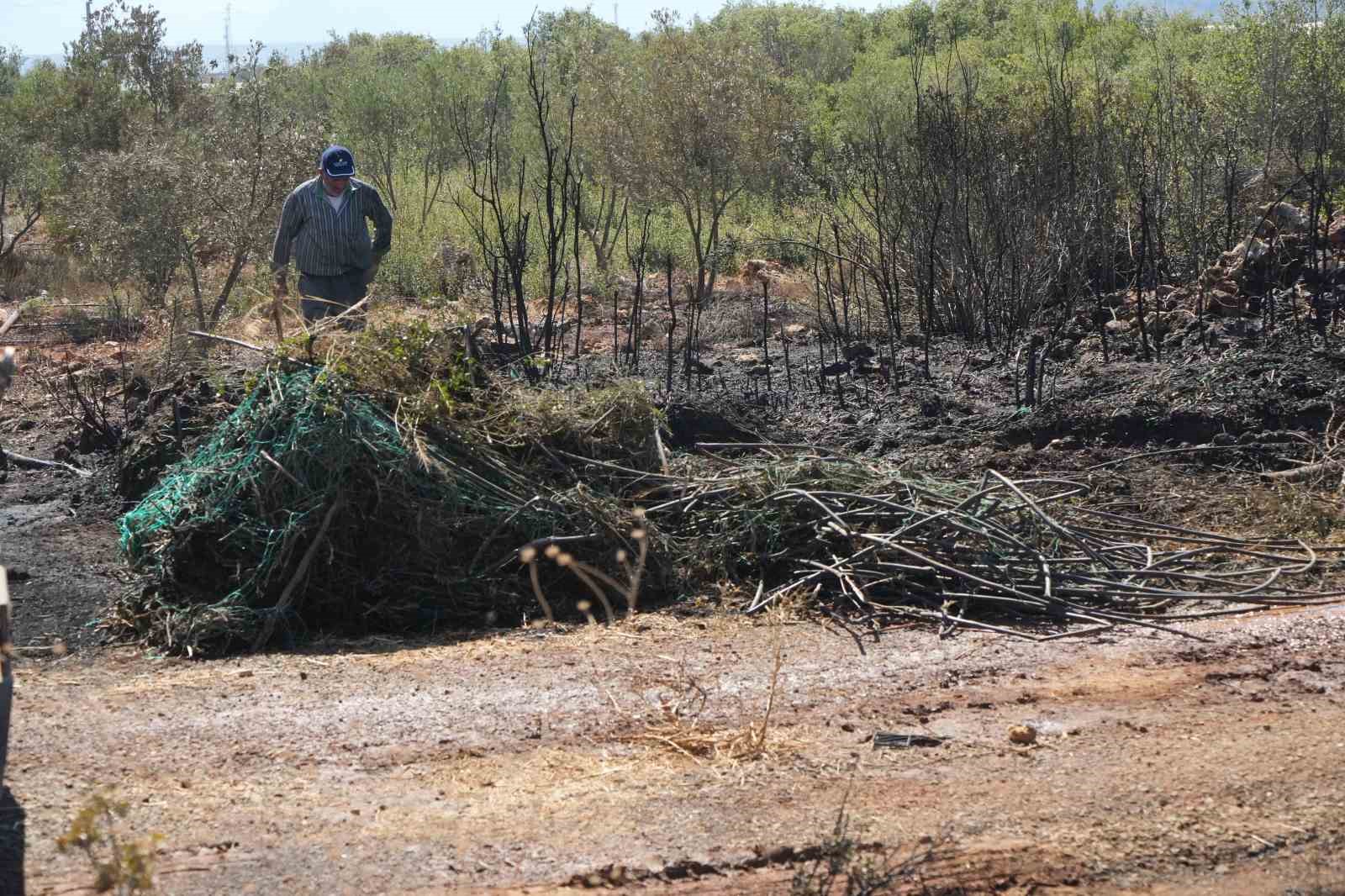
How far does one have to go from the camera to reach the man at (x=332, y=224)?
771 cm

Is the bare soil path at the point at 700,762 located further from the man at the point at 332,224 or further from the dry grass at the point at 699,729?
the man at the point at 332,224

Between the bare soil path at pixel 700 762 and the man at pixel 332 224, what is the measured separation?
3.22 m

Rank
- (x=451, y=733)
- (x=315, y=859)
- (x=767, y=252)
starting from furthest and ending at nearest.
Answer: (x=767, y=252) → (x=451, y=733) → (x=315, y=859)

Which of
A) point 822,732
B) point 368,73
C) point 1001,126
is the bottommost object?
point 822,732

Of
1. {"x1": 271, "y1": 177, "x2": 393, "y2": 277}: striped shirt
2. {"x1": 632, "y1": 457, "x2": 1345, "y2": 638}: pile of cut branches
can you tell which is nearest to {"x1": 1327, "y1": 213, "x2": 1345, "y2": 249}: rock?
{"x1": 632, "y1": 457, "x2": 1345, "y2": 638}: pile of cut branches

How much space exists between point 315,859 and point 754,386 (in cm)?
650

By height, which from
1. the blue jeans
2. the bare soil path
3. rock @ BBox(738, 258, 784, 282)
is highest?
the blue jeans

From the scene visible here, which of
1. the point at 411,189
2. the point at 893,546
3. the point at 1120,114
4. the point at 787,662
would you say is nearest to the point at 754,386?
the point at 893,546

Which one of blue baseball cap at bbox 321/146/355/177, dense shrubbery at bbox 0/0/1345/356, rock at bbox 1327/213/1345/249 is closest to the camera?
blue baseball cap at bbox 321/146/355/177

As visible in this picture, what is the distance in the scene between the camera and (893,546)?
555 cm

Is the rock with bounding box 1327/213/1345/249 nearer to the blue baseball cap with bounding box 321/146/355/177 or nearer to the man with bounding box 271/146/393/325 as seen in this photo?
the man with bounding box 271/146/393/325

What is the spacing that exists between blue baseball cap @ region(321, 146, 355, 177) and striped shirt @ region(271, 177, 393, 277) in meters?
0.10

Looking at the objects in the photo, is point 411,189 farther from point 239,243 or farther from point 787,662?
point 787,662

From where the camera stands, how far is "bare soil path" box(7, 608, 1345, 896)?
11.3 feet
